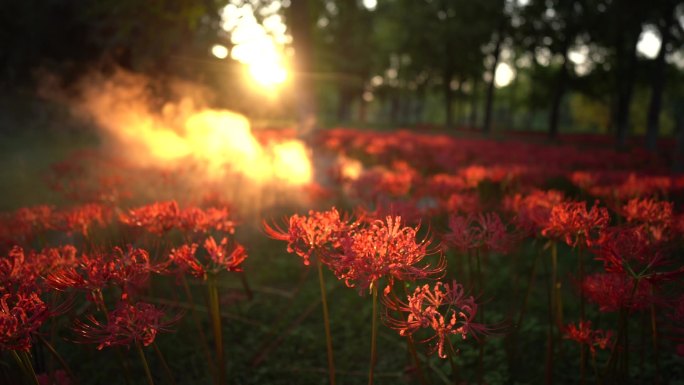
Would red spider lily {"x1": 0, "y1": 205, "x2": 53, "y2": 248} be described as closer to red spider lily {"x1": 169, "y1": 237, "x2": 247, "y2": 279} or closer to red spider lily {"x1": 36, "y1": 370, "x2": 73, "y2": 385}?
red spider lily {"x1": 36, "y1": 370, "x2": 73, "y2": 385}

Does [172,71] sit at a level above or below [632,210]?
above

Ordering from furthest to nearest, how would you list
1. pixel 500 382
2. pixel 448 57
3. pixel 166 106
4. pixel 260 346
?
pixel 448 57, pixel 166 106, pixel 260 346, pixel 500 382

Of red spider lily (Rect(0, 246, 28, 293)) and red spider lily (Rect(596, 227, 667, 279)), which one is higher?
red spider lily (Rect(596, 227, 667, 279))

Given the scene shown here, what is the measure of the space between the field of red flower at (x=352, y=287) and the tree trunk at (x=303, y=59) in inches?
207

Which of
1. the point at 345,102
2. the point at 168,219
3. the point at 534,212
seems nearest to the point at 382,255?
the point at 534,212

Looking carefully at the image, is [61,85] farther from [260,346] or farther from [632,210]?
[632,210]

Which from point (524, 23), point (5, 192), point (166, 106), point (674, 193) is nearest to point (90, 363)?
point (5, 192)

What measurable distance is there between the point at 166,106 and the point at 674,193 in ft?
41.2

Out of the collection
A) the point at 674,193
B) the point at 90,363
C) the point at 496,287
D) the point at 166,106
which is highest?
the point at 166,106

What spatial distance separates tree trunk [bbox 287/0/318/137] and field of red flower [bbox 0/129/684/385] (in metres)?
5.27

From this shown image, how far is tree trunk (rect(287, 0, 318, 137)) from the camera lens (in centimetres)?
1210

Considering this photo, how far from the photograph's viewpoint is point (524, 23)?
26.7 m

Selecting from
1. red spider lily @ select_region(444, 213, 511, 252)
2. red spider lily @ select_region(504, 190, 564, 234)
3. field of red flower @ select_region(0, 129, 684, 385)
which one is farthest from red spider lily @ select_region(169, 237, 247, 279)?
red spider lily @ select_region(504, 190, 564, 234)

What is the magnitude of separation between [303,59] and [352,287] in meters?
10.4
